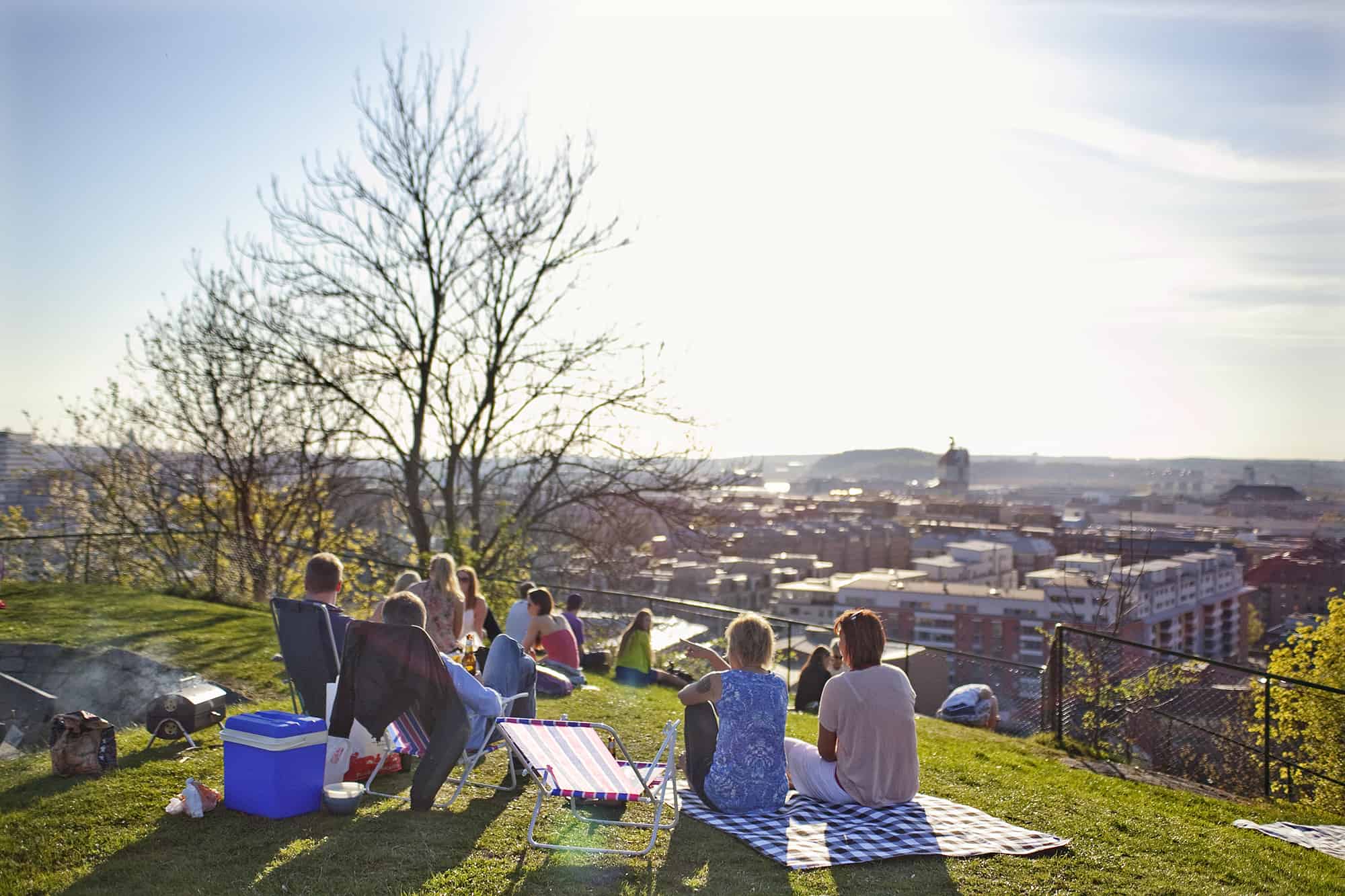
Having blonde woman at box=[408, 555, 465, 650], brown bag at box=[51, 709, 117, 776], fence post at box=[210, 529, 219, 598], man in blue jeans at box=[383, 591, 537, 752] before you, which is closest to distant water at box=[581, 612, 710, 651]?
blonde woman at box=[408, 555, 465, 650]

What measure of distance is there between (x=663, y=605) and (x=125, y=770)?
8.22 m

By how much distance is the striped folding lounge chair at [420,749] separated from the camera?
471cm

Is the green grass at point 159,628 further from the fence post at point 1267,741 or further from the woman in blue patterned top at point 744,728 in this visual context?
the fence post at point 1267,741

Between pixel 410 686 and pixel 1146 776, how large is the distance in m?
5.51

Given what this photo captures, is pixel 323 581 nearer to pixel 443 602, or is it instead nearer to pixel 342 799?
pixel 342 799

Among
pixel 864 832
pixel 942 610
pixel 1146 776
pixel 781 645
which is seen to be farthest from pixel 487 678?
pixel 942 610

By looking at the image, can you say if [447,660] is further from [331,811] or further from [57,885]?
[57,885]

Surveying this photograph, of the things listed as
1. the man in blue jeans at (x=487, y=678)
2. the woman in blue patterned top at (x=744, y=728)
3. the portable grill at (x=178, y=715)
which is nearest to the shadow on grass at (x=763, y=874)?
the woman in blue patterned top at (x=744, y=728)

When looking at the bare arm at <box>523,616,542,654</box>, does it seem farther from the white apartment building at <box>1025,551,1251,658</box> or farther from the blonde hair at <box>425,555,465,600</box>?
the white apartment building at <box>1025,551,1251,658</box>

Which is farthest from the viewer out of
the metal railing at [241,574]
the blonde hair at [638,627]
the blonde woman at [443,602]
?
the metal railing at [241,574]

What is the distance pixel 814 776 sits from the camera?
16.5 feet

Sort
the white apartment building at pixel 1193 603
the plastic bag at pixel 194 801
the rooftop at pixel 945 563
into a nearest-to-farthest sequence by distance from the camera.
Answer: the plastic bag at pixel 194 801 → the white apartment building at pixel 1193 603 → the rooftop at pixel 945 563

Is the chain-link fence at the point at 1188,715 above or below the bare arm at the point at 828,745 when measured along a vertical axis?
below

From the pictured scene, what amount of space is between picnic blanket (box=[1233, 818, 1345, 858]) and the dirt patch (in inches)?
28.9
